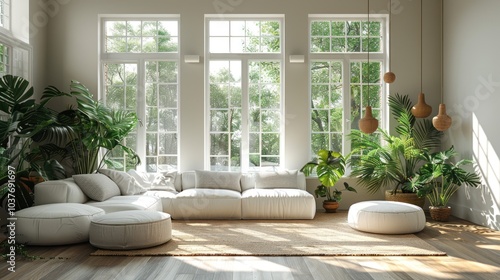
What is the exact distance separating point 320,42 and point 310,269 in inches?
187

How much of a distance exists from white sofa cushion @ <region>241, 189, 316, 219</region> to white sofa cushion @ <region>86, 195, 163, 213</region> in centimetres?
128

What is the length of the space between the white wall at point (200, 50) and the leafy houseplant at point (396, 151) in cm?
36

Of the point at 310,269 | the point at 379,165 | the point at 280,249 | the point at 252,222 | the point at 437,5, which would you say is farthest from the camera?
the point at 437,5

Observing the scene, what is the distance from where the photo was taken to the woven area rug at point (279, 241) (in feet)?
15.5

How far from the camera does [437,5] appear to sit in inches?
306

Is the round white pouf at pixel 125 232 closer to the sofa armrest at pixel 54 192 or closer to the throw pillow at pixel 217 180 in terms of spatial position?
the sofa armrest at pixel 54 192

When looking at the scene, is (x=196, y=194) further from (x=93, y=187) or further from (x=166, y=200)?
(x=93, y=187)

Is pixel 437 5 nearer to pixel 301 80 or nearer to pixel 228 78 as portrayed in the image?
pixel 301 80

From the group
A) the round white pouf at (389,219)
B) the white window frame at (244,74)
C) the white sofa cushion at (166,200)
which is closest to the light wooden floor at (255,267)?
the round white pouf at (389,219)

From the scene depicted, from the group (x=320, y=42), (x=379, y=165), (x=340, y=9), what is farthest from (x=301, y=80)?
(x=379, y=165)

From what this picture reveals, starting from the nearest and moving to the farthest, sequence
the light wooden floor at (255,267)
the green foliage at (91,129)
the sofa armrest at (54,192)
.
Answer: the light wooden floor at (255,267) < the sofa armrest at (54,192) < the green foliage at (91,129)

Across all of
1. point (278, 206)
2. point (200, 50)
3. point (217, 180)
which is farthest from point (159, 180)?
point (200, 50)

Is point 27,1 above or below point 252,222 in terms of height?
above

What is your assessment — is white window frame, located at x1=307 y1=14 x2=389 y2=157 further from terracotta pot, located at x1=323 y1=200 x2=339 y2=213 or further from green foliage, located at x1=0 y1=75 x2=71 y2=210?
green foliage, located at x1=0 y1=75 x2=71 y2=210
